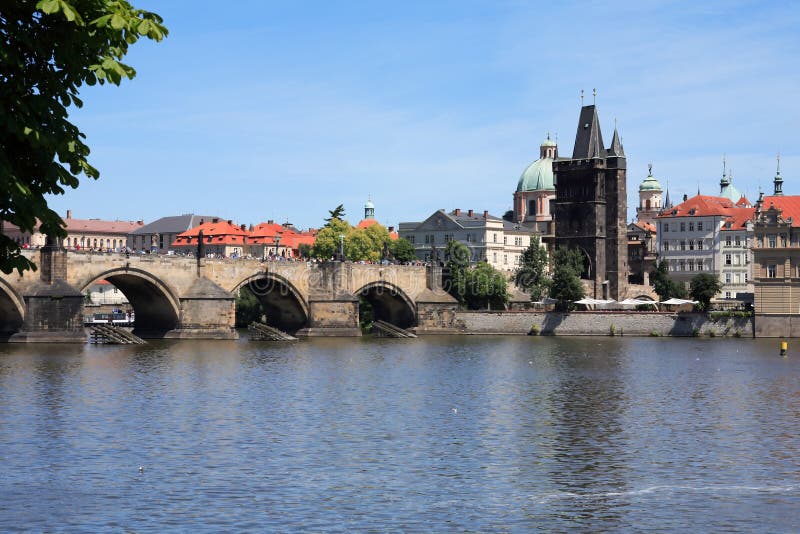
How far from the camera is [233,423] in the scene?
3681 cm

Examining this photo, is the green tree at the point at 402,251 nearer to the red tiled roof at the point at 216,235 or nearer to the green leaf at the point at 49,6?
the red tiled roof at the point at 216,235

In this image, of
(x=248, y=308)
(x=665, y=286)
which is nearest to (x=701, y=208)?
(x=665, y=286)

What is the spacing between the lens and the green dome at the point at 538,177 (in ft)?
554

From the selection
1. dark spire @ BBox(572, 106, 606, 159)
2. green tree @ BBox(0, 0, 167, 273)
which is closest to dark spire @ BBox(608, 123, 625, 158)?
dark spire @ BBox(572, 106, 606, 159)

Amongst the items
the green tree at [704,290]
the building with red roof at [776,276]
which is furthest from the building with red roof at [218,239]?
the building with red roof at [776,276]

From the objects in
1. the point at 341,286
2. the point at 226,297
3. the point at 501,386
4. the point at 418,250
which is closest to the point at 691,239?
the point at 418,250

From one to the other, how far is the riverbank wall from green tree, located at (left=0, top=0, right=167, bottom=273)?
8116 centimetres

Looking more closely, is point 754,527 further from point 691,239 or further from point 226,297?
point 691,239

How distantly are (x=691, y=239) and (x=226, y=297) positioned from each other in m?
70.9

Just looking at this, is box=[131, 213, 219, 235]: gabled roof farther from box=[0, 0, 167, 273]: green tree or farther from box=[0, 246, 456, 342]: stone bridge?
box=[0, 0, 167, 273]: green tree

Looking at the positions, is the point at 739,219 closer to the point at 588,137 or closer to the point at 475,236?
the point at 588,137

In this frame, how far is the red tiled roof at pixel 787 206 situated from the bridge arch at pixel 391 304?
1200 inches

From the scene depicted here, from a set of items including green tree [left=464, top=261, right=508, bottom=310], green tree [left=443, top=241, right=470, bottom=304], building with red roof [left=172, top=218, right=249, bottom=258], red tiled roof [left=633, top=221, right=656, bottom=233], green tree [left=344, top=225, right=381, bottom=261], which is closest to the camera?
green tree [left=464, top=261, right=508, bottom=310]

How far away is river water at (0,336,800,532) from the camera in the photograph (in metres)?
23.9
